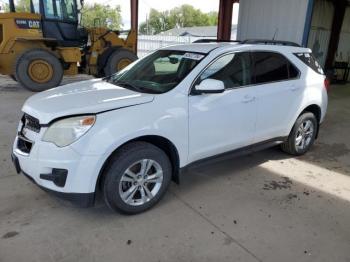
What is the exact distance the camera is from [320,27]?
13.0 m

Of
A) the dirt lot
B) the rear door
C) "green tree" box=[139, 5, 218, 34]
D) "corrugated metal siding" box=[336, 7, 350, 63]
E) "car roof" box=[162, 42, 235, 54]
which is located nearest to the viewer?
the dirt lot

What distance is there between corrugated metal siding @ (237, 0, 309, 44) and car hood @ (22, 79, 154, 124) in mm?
7072

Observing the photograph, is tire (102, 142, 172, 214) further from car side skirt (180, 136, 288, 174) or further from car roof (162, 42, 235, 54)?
car roof (162, 42, 235, 54)

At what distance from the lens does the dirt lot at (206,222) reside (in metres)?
2.68

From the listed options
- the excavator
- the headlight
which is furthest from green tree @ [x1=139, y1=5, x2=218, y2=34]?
the headlight

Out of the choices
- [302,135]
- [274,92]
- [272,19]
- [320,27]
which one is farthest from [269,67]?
[320,27]

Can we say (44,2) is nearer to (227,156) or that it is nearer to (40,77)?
(40,77)

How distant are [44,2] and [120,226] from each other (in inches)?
333

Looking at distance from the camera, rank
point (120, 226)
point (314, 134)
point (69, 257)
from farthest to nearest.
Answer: point (314, 134) < point (120, 226) < point (69, 257)

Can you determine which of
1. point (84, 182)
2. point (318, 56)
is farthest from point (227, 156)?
point (318, 56)

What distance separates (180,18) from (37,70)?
81.3 metres

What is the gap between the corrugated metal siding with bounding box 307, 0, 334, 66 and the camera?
498 inches

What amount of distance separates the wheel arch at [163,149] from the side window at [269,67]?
1.38 metres

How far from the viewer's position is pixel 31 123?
3.02 meters
